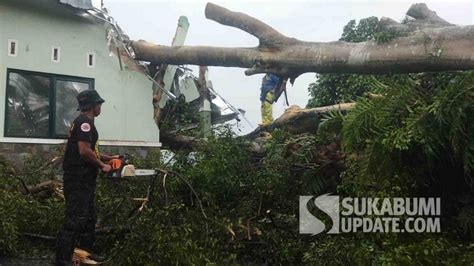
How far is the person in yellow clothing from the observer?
8702mm

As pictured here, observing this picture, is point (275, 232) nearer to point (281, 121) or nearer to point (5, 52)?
point (281, 121)

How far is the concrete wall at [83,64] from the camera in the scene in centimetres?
719

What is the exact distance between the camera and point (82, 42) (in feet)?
25.6

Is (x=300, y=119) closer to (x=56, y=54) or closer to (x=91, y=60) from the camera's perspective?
(x=91, y=60)

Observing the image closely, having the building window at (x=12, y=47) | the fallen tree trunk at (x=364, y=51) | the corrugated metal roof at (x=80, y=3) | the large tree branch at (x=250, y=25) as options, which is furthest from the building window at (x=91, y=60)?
the large tree branch at (x=250, y=25)

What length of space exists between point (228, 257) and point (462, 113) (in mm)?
2233

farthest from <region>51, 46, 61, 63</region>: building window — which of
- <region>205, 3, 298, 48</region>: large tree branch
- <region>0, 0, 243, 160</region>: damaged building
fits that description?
<region>205, 3, 298, 48</region>: large tree branch

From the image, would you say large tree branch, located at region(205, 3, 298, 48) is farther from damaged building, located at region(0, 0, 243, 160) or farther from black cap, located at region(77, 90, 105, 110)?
damaged building, located at region(0, 0, 243, 160)

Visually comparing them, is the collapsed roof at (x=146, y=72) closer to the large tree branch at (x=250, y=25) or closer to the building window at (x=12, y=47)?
the building window at (x=12, y=47)

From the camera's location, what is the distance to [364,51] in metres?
5.22

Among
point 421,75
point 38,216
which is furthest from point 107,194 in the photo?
point 421,75

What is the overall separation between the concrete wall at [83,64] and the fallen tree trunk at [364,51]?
2510 millimetres

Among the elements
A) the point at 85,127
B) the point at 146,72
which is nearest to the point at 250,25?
the point at 85,127

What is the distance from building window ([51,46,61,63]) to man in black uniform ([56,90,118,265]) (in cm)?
345
